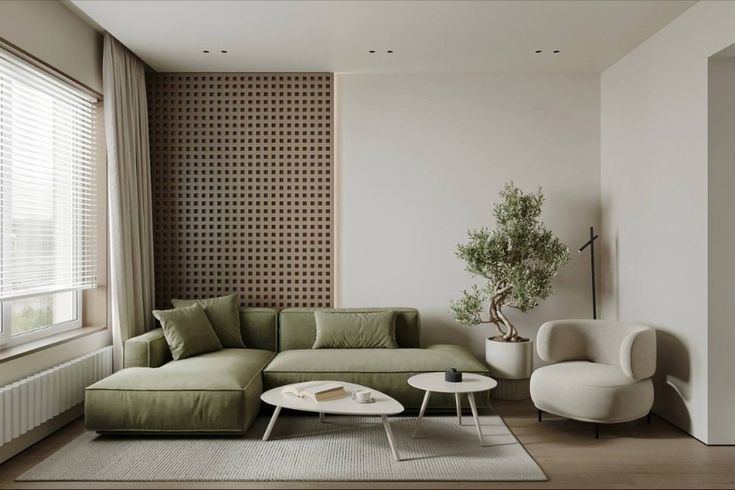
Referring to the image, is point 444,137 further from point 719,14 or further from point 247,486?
point 247,486

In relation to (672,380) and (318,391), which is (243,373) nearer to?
(318,391)

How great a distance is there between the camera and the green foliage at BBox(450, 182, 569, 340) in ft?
15.7

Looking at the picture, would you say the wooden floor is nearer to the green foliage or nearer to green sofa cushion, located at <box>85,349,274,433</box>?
green sofa cushion, located at <box>85,349,274,433</box>

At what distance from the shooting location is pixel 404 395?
14.1ft

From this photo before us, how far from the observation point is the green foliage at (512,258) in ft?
15.7

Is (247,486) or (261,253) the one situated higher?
(261,253)

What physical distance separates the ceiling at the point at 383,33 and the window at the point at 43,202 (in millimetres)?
660

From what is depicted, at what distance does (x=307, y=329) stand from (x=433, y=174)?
1.78 meters

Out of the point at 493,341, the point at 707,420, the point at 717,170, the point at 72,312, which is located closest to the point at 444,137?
the point at 493,341

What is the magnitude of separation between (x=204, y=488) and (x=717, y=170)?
354cm

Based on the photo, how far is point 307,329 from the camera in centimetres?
506

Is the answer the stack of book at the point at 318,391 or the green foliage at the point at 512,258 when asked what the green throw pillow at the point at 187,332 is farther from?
the green foliage at the point at 512,258

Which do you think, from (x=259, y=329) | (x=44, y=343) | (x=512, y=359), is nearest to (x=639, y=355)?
(x=512, y=359)

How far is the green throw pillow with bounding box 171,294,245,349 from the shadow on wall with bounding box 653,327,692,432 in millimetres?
3238
